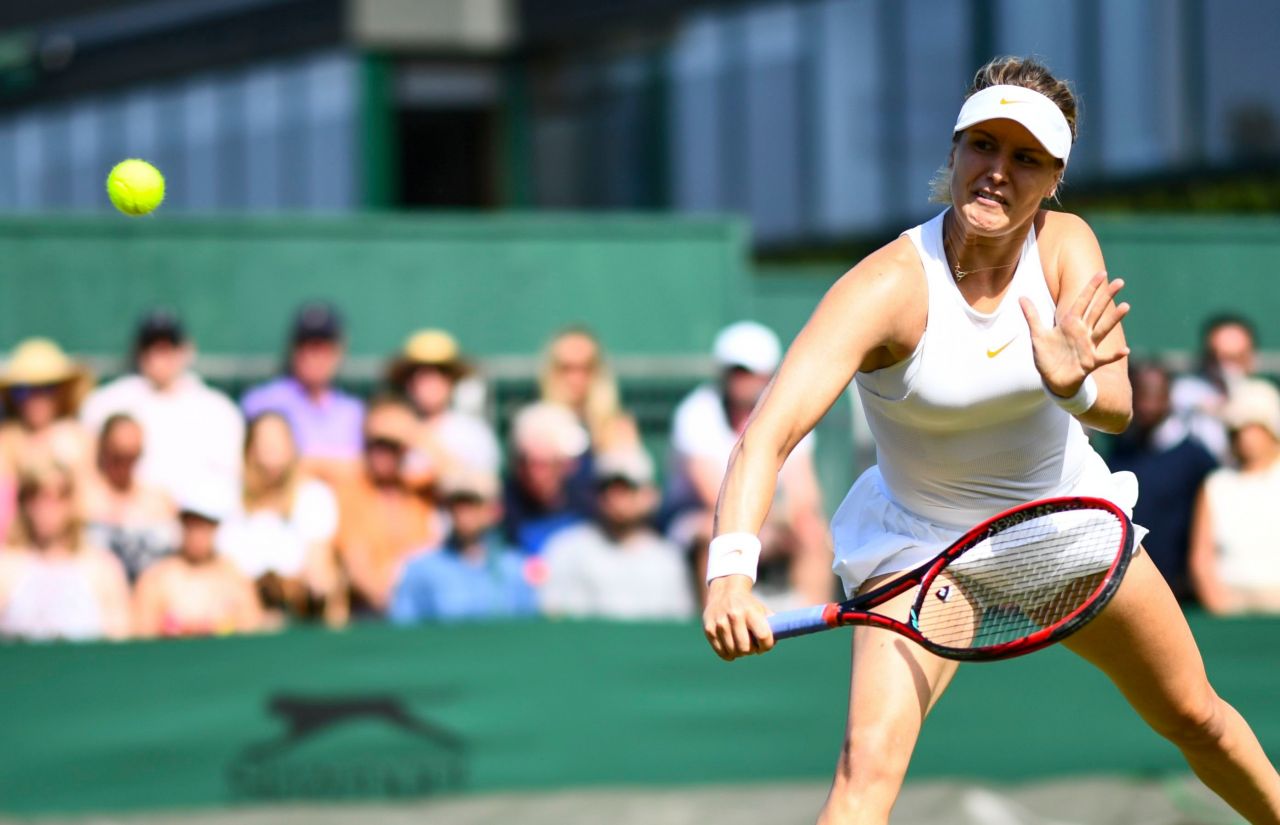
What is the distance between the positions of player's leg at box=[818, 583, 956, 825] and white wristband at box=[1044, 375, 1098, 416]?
494 mm

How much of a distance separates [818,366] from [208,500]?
144 inches

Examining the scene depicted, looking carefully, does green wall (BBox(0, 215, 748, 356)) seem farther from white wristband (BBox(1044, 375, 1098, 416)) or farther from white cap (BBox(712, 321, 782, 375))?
white wristband (BBox(1044, 375, 1098, 416))

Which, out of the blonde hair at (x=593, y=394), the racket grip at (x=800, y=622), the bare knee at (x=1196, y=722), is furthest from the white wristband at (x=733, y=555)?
the blonde hair at (x=593, y=394)

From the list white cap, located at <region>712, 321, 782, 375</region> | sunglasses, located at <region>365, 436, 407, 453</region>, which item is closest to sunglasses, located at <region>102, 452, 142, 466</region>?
sunglasses, located at <region>365, 436, 407, 453</region>

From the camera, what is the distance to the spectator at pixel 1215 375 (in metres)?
6.91

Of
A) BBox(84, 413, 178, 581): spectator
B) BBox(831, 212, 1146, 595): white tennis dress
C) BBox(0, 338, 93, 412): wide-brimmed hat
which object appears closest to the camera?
BBox(831, 212, 1146, 595): white tennis dress

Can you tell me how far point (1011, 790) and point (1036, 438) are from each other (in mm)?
3131

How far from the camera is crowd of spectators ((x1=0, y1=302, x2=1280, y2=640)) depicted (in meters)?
6.36

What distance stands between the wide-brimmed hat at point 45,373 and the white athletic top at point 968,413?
4.00 metres

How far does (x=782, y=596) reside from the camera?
21.3 feet

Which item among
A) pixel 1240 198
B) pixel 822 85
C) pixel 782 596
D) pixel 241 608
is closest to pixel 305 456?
pixel 241 608

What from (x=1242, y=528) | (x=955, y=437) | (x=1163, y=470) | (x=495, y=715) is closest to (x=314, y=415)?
(x=495, y=715)

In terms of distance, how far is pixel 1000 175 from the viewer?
338 centimetres

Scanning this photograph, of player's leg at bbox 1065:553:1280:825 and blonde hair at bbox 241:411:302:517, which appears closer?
player's leg at bbox 1065:553:1280:825
